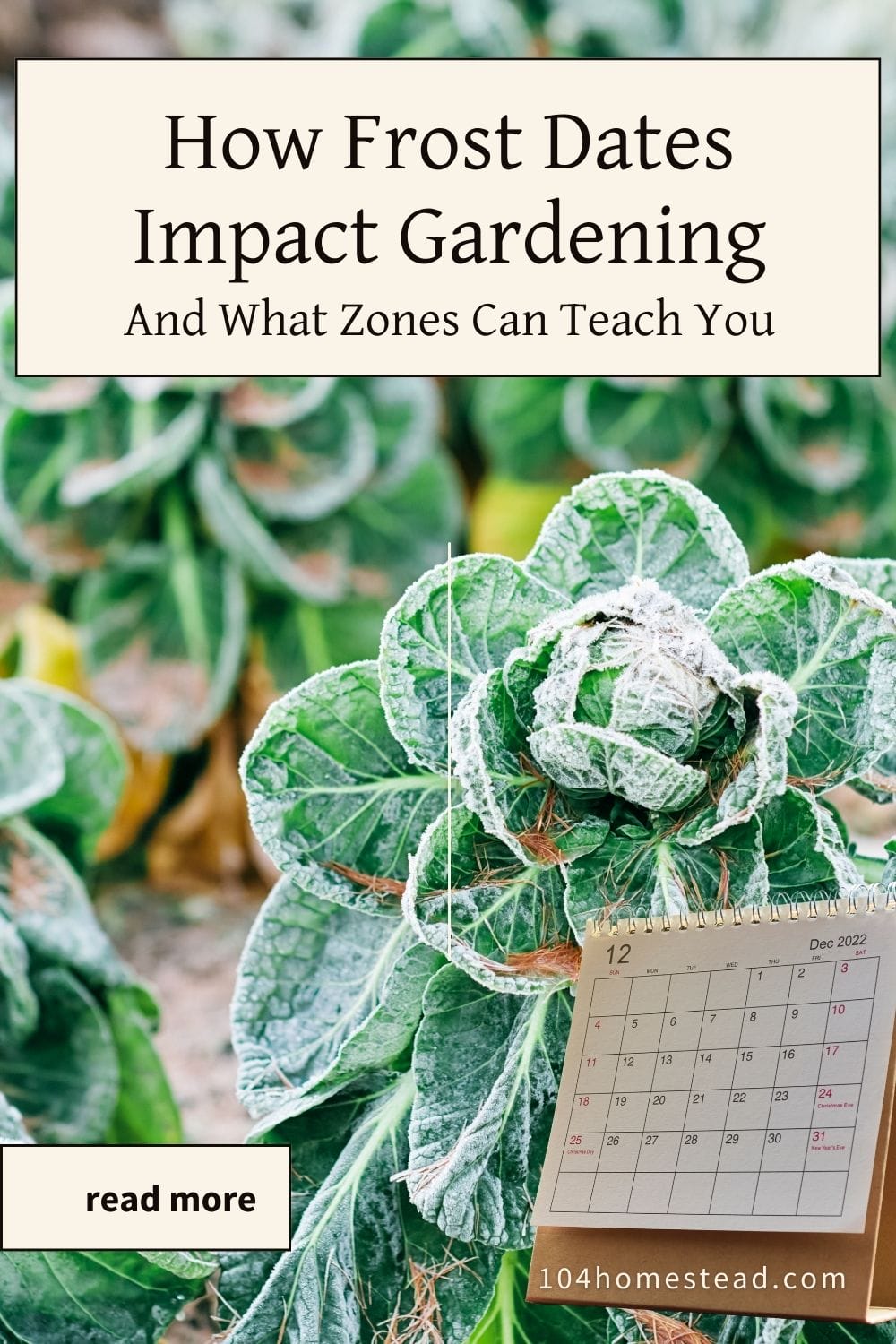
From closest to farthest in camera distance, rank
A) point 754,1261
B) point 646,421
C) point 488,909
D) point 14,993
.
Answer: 1. point 754,1261
2. point 488,909
3. point 14,993
4. point 646,421

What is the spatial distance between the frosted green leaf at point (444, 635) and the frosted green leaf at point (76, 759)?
0.38 m

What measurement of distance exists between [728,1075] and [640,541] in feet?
1.15

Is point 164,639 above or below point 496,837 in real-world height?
above

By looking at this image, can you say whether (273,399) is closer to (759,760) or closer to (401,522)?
(401,522)

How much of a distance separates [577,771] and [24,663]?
77 cm

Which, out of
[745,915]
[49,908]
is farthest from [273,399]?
[745,915]

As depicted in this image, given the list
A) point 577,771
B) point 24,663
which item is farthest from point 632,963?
point 24,663

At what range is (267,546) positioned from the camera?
1.40 m

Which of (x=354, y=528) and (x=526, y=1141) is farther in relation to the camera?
(x=354, y=528)

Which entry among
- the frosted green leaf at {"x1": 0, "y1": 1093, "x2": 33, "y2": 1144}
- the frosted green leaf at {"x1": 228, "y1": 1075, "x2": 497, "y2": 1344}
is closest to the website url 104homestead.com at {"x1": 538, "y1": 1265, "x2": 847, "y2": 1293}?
Answer: the frosted green leaf at {"x1": 228, "y1": 1075, "x2": 497, "y2": 1344}

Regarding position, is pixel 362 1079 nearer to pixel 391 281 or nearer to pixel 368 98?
pixel 391 281

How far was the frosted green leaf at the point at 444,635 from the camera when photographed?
89 cm

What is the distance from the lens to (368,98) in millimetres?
1060

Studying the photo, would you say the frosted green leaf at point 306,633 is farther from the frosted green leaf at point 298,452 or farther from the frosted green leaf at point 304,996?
the frosted green leaf at point 304,996
